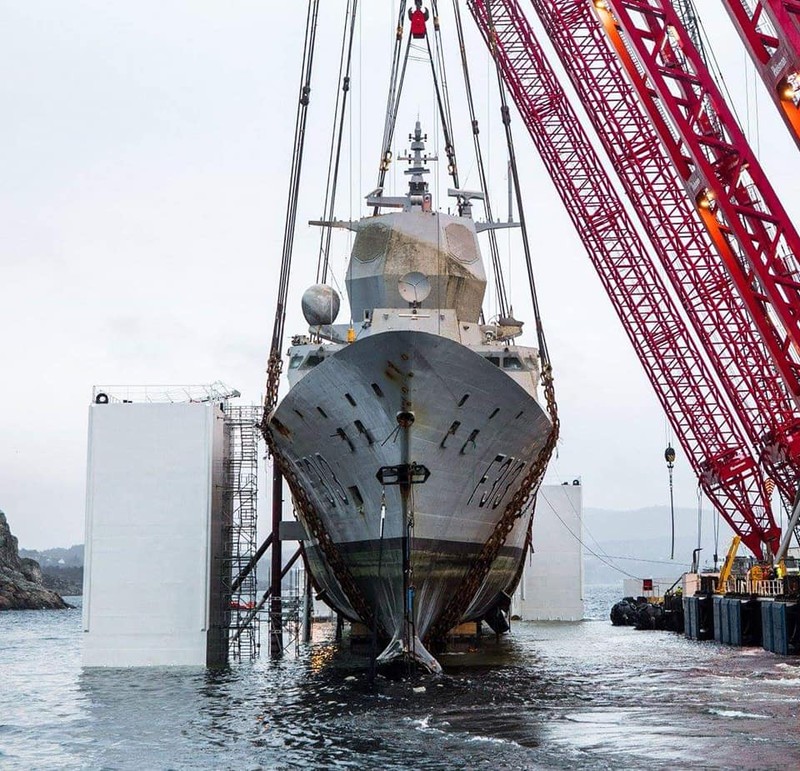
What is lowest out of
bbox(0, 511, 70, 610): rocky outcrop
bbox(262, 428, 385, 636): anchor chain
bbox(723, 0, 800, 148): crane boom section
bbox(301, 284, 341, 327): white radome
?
bbox(0, 511, 70, 610): rocky outcrop

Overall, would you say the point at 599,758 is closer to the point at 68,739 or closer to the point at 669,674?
the point at 68,739

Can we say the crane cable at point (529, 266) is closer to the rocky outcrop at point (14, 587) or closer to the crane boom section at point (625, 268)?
the crane boom section at point (625, 268)

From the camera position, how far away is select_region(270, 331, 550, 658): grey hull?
102ft

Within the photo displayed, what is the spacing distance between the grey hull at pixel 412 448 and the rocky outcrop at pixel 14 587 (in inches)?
4201

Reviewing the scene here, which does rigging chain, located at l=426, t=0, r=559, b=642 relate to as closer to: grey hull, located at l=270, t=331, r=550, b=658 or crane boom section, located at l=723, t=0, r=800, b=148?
grey hull, located at l=270, t=331, r=550, b=658

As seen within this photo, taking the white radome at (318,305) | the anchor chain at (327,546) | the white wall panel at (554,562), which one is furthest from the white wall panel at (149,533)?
the white wall panel at (554,562)

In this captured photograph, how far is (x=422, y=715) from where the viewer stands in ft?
81.9

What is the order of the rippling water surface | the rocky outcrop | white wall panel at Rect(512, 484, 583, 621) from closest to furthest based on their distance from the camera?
the rippling water surface < white wall panel at Rect(512, 484, 583, 621) < the rocky outcrop

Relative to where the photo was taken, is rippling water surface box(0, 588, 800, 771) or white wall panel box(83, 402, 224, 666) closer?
rippling water surface box(0, 588, 800, 771)

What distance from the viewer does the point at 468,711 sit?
25.7 m

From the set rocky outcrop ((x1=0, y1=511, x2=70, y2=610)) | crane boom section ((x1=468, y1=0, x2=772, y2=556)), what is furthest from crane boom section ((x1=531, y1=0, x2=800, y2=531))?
rocky outcrop ((x1=0, y1=511, x2=70, y2=610))

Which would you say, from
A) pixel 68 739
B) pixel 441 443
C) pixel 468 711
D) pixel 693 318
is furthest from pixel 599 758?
Result: pixel 693 318

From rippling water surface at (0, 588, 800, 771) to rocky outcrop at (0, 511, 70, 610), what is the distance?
97342 mm

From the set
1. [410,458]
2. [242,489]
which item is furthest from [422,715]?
[242,489]
